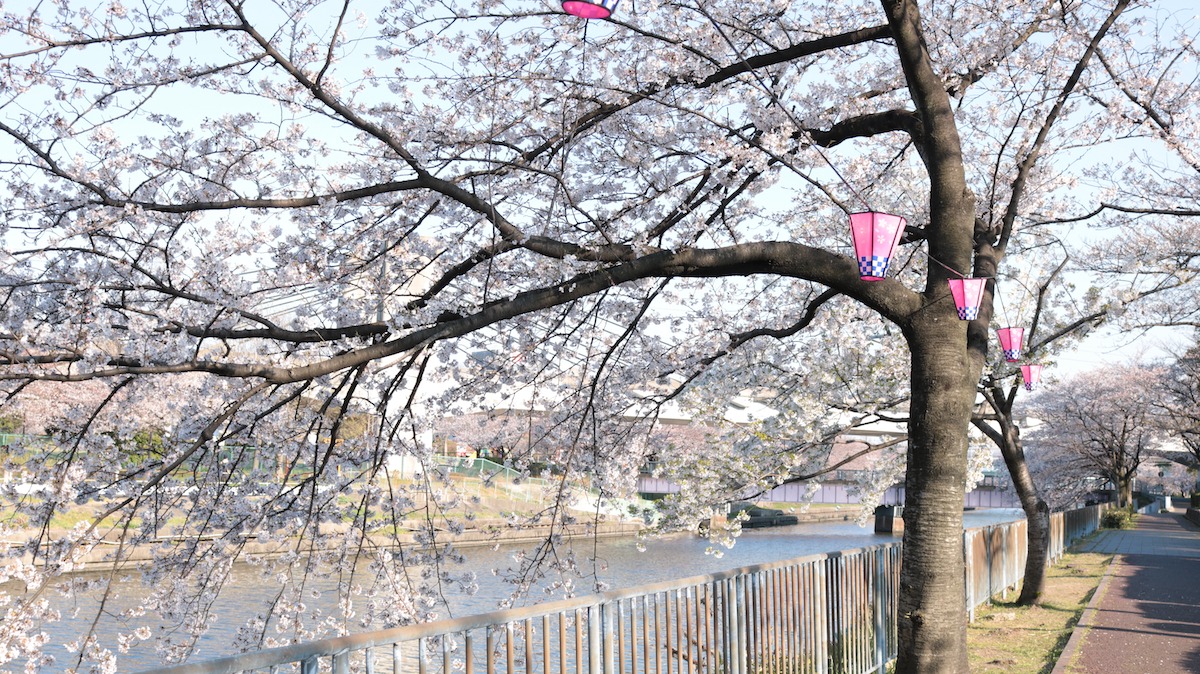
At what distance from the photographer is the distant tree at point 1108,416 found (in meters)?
42.2

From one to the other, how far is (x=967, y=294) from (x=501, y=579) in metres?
7.79

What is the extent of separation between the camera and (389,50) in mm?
7508

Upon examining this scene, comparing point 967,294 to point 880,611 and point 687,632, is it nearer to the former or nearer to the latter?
point 687,632

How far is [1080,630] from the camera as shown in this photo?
12.0 meters

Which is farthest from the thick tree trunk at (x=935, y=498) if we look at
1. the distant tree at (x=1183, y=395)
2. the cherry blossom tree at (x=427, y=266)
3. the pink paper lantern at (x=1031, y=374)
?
the distant tree at (x=1183, y=395)

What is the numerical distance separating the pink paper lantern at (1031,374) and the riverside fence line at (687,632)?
4197 mm

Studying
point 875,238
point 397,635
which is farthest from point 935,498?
point 397,635

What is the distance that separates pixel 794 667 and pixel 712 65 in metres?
4.82

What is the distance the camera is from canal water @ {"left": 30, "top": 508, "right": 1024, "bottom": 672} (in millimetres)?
14492

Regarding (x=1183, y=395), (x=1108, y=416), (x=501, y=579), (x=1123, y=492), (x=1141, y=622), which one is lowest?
(x=1123, y=492)

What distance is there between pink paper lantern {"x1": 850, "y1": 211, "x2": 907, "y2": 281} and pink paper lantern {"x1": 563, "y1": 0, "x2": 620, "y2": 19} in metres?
2.55

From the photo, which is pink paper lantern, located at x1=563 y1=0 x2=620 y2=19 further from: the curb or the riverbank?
the curb

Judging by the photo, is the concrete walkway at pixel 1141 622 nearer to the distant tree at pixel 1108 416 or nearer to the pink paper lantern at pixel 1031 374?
the pink paper lantern at pixel 1031 374

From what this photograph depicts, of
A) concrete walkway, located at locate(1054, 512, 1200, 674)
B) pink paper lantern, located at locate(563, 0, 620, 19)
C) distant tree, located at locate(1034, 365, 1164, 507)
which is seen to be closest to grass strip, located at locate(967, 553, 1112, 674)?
concrete walkway, located at locate(1054, 512, 1200, 674)
